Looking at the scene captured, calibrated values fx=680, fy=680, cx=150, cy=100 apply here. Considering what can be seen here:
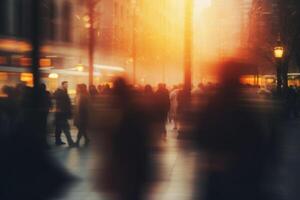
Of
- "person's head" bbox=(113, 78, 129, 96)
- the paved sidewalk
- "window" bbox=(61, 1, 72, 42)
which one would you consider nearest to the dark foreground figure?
the paved sidewalk

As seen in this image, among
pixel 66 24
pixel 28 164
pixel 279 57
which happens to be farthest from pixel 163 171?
pixel 66 24

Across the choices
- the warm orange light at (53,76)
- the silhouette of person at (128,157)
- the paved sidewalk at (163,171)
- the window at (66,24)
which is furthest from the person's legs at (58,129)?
the window at (66,24)

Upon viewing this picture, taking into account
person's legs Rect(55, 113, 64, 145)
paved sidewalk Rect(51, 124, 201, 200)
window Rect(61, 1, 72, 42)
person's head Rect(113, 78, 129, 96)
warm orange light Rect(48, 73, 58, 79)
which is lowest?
paved sidewalk Rect(51, 124, 201, 200)

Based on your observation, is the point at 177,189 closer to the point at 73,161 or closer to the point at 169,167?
the point at 169,167

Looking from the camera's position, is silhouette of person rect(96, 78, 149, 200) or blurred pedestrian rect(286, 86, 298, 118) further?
blurred pedestrian rect(286, 86, 298, 118)

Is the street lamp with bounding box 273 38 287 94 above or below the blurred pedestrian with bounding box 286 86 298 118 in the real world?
above

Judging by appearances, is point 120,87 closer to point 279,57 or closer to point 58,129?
point 58,129

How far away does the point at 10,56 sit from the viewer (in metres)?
14.6

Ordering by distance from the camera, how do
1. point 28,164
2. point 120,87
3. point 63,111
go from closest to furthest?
point 28,164 < point 120,87 < point 63,111

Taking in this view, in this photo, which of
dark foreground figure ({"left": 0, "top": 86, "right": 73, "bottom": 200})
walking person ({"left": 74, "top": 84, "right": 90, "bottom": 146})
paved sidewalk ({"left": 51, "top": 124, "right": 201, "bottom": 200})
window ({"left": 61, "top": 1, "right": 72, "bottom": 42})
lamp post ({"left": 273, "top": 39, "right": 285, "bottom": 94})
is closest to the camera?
dark foreground figure ({"left": 0, "top": 86, "right": 73, "bottom": 200})

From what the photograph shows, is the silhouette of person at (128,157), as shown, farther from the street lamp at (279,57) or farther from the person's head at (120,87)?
the street lamp at (279,57)

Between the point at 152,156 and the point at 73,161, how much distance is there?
693cm

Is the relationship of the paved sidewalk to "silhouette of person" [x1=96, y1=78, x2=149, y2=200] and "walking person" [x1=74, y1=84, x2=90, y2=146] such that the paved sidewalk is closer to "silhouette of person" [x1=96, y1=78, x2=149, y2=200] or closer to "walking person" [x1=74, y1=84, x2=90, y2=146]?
"silhouette of person" [x1=96, y1=78, x2=149, y2=200]

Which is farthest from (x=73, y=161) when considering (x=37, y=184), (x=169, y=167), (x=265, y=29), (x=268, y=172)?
(x=265, y=29)
